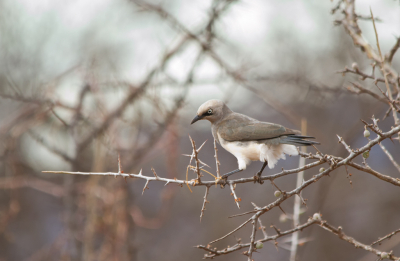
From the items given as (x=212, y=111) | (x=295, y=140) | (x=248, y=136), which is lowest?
(x=295, y=140)

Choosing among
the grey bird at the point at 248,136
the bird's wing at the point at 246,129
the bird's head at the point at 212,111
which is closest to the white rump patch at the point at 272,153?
the grey bird at the point at 248,136

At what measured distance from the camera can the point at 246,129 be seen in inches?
146

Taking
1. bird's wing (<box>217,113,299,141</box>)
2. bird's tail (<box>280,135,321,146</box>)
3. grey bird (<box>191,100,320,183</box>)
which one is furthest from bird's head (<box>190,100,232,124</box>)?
bird's tail (<box>280,135,321,146</box>)

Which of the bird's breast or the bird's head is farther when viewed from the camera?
the bird's head

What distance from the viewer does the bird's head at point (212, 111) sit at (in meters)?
3.75

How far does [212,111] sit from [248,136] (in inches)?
20.2

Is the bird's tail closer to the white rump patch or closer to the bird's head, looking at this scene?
the white rump patch

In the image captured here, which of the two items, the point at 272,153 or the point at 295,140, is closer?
the point at 295,140

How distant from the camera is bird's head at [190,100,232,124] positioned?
375cm

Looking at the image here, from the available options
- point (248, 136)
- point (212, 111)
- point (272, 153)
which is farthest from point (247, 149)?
point (212, 111)

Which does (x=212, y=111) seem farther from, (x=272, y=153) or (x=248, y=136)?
(x=272, y=153)

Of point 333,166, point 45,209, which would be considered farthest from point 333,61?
point 45,209

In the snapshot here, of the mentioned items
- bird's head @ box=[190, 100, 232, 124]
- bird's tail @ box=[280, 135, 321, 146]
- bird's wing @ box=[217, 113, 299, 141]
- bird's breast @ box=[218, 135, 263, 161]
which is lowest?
bird's tail @ box=[280, 135, 321, 146]

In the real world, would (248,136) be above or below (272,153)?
above
